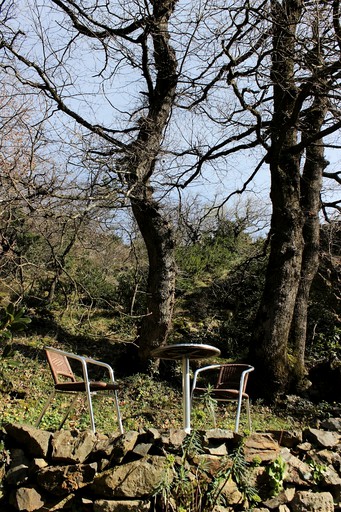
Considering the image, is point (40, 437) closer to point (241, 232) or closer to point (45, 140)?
point (45, 140)

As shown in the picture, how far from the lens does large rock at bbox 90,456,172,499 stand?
9.12ft

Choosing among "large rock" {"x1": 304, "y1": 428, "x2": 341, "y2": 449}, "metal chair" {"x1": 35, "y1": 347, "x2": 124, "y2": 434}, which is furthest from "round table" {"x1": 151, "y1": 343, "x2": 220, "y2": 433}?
"large rock" {"x1": 304, "y1": 428, "x2": 341, "y2": 449}

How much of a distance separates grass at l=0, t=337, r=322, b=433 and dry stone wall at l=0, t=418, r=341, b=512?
1645mm

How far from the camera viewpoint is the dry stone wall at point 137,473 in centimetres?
279

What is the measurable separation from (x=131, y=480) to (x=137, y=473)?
52 millimetres

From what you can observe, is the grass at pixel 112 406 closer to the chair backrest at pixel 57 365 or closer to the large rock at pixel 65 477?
the chair backrest at pixel 57 365

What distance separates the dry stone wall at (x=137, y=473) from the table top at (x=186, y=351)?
570 millimetres

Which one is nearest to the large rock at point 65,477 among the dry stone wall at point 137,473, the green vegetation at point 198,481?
the dry stone wall at point 137,473

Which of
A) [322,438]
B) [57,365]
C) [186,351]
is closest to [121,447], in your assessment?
[186,351]

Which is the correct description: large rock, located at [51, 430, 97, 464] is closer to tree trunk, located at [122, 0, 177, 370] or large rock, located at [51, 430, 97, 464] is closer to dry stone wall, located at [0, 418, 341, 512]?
dry stone wall, located at [0, 418, 341, 512]

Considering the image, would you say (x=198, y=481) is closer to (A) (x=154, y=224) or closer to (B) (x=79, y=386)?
(B) (x=79, y=386)

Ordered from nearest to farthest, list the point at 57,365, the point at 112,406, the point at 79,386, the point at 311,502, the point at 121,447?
the point at 121,447 < the point at 311,502 < the point at 79,386 < the point at 57,365 < the point at 112,406

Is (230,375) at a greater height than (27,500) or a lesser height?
greater

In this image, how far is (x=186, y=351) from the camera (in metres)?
3.48
